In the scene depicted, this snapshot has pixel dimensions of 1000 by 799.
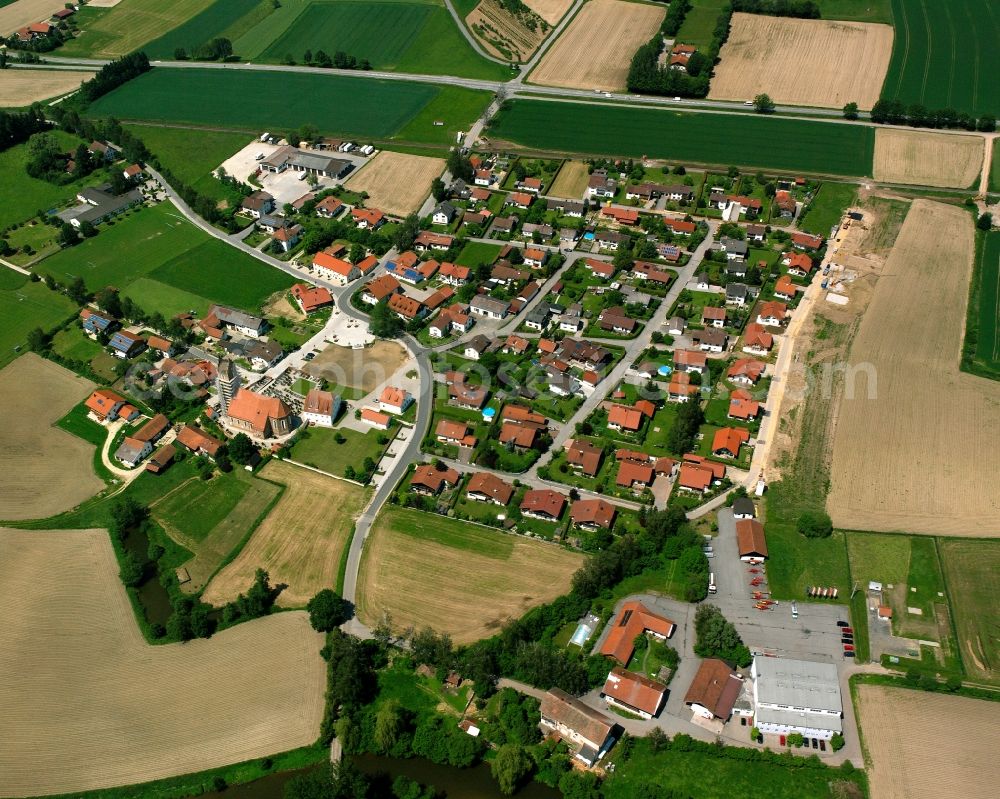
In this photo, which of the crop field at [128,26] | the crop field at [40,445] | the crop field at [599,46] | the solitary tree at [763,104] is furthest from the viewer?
the crop field at [128,26]

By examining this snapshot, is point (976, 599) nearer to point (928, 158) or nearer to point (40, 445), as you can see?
point (928, 158)

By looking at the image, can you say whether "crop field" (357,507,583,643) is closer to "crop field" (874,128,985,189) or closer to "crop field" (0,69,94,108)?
"crop field" (874,128,985,189)

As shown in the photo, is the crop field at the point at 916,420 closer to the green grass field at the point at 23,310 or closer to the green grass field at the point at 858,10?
the green grass field at the point at 858,10

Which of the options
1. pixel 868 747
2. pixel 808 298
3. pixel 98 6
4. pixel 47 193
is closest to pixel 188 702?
pixel 868 747

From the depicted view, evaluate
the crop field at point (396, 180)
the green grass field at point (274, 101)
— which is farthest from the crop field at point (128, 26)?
the crop field at point (396, 180)

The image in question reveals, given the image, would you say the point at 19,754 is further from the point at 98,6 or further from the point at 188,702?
the point at 98,6

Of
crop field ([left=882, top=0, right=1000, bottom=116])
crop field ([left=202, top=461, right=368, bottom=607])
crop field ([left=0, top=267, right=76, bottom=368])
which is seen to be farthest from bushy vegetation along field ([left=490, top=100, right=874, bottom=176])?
crop field ([left=202, top=461, right=368, bottom=607])
